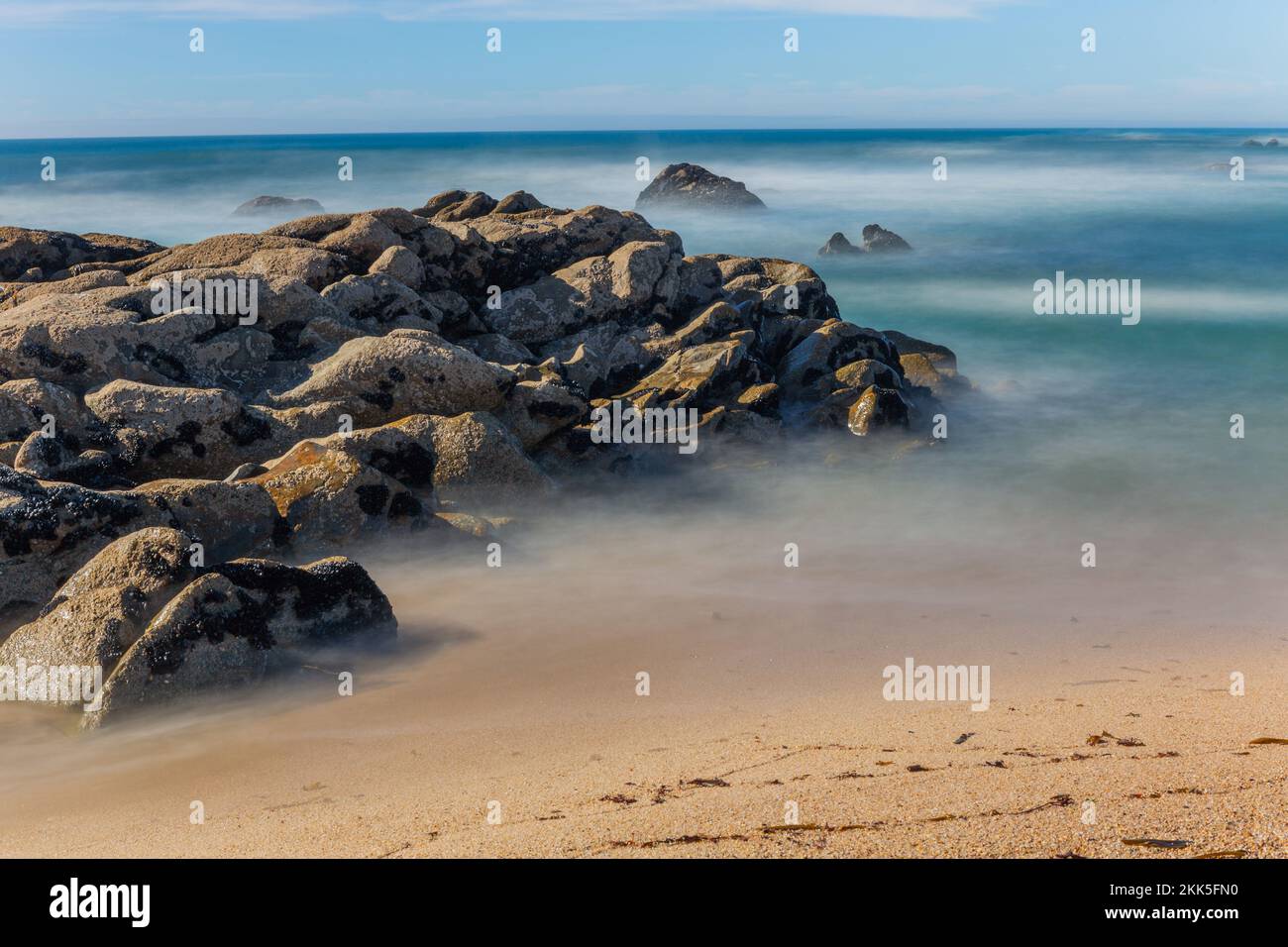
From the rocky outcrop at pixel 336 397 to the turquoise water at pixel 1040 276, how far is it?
7.28 ft

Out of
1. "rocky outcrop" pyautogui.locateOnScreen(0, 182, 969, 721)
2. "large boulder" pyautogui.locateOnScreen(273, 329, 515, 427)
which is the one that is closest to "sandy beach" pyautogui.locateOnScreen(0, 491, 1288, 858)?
"rocky outcrop" pyautogui.locateOnScreen(0, 182, 969, 721)

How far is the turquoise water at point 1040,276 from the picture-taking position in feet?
46.3

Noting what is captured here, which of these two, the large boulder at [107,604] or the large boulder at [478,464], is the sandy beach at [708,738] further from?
the large boulder at [478,464]

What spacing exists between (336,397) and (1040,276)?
26870 mm

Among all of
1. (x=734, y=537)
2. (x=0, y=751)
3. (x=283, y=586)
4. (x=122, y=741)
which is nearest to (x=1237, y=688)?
(x=734, y=537)

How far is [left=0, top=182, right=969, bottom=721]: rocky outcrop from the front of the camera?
8172 millimetres

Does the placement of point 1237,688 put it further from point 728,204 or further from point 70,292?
point 728,204

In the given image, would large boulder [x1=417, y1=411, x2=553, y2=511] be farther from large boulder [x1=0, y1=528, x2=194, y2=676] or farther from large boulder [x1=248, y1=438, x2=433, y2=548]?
large boulder [x1=0, y1=528, x2=194, y2=676]

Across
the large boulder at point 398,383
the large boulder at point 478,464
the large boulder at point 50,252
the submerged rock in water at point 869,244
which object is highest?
the submerged rock in water at point 869,244

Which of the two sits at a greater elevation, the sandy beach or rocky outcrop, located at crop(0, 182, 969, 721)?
rocky outcrop, located at crop(0, 182, 969, 721)

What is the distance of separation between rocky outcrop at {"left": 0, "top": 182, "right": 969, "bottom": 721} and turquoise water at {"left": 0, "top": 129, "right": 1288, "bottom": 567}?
222cm

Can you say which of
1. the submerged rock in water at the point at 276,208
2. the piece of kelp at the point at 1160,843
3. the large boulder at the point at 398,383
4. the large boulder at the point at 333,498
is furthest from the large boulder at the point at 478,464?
the submerged rock in water at the point at 276,208

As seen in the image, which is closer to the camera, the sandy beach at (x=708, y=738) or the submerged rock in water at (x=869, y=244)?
the sandy beach at (x=708, y=738)

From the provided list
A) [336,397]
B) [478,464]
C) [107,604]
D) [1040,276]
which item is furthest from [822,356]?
[1040,276]
